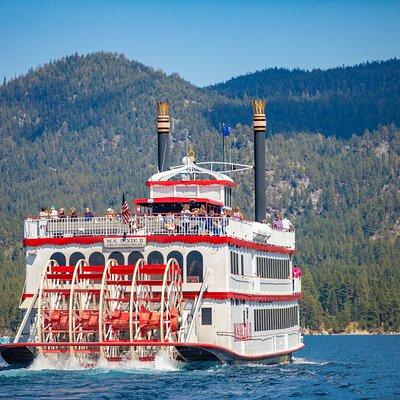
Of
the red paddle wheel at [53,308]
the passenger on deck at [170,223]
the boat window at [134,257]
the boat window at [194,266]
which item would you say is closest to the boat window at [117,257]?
the boat window at [134,257]

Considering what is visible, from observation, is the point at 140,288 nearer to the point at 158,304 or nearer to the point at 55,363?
the point at 158,304

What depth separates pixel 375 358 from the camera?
75.6 m

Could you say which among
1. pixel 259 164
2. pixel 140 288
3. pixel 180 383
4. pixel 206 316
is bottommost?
pixel 180 383

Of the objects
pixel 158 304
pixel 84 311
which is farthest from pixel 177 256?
pixel 84 311

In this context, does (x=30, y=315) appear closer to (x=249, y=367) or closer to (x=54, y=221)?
(x=54, y=221)

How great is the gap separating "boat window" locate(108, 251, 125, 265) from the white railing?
59 cm

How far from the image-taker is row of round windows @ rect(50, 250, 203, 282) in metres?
47.3

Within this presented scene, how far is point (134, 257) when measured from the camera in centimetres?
4781

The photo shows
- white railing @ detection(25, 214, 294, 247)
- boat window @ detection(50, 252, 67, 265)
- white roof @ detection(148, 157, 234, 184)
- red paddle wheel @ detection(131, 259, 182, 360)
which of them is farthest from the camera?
white roof @ detection(148, 157, 234, 184)

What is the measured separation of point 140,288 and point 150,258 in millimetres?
1410

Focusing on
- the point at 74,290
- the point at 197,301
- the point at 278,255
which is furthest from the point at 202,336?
the point at 278,255

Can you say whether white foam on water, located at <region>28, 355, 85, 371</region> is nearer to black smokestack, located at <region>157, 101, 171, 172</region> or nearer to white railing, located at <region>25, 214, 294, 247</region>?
white railing, located at <region>25, 214, 294, 247</region>

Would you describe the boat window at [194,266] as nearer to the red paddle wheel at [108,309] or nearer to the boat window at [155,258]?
the red paddle wheel at [108,309]

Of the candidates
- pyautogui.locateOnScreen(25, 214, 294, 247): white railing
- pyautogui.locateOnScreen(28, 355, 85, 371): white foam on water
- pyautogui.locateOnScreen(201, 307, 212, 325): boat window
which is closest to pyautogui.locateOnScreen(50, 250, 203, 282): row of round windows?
pyautogui.locateOnScreen(25, 214, 294, 247): white railing
